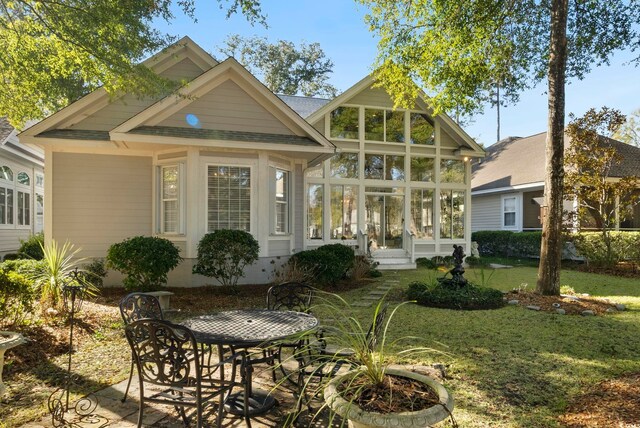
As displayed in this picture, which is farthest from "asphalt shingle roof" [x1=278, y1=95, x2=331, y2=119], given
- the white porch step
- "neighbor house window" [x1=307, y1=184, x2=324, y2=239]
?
the white porch step

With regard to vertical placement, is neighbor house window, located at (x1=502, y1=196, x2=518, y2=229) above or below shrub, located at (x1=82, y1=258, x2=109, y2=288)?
above

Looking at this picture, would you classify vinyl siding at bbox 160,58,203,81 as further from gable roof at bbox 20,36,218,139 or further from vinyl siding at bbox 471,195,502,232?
vinyl siding at bbox 471,195,502,232

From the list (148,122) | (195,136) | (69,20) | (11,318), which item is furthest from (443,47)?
(11,318)

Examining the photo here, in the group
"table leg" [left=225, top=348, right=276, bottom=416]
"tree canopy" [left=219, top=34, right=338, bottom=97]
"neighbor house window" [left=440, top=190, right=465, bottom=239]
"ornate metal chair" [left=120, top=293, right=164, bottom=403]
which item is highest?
"tree canopy" [left=219, top=34, right=338, bottom=97]

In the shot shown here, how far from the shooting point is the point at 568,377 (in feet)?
14.8

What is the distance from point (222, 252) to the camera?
9164 millimetres

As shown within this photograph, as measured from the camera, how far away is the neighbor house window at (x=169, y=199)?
34.9 ft

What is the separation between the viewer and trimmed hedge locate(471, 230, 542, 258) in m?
18.0

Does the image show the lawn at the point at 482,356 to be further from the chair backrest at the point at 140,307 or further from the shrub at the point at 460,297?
the chair backrest at the point at 140,307

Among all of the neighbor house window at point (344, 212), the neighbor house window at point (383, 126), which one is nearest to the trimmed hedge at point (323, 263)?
the neighbor house window at point (344, 212)

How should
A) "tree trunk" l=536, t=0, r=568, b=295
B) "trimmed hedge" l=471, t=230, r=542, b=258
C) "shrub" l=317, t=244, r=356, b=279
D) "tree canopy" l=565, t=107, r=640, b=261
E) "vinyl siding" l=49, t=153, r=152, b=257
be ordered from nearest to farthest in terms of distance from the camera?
"tree trunk" l=536, t=0, r=568, b=295, "vinyl siding" l=49, t=153, r=152, b=257, "shrub" l=317, t=244, r=356, b=279, "tree canopy" l=565, t=107, r=640, b=261, "trimmed hedge" l=471, t=230, r=542, b=258

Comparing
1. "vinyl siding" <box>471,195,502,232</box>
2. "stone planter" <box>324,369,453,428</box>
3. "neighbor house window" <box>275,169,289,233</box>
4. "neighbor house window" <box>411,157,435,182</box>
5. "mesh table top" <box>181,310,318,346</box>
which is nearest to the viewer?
"stone planter" <box>324,369,453,428</box>

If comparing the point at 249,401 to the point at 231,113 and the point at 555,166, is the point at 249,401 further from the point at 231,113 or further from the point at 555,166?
the point at 555,166

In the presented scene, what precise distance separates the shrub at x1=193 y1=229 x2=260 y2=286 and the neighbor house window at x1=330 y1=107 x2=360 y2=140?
7728 millimetres
